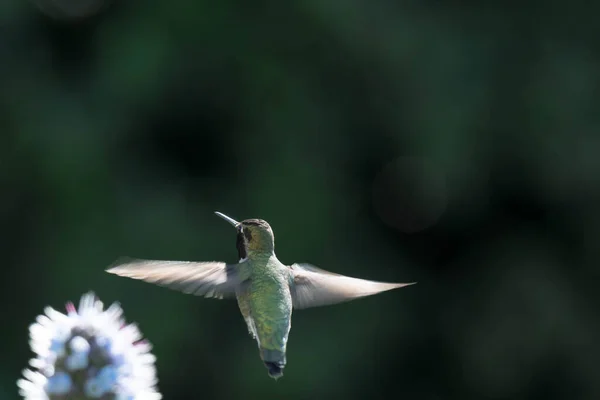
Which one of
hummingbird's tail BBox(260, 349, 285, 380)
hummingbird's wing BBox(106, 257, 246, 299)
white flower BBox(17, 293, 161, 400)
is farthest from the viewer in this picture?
hummingbird's tail BBox(260, 349, 285, 380)

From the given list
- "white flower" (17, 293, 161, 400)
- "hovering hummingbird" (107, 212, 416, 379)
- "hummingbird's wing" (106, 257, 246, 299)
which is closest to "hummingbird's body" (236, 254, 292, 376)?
"hovering hummingbird" (107, 212, 416, 379)

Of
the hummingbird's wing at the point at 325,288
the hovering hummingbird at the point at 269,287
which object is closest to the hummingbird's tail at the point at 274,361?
the hovering hummingbird at the point at 269,287

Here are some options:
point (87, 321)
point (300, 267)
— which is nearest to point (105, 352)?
point (87, 321)

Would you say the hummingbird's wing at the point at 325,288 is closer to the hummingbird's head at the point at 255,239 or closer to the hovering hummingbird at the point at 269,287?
the hovering hummingbird at the point at 269,287

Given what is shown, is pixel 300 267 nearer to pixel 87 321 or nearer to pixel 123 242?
pixel 87 321

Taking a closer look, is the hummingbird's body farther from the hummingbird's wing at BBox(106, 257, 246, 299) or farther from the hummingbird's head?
the hummingbird's wing at BBox(106, 257, 246, 299)

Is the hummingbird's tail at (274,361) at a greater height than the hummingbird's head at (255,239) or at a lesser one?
lesser

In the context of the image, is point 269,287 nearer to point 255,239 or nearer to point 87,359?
point 255,239
